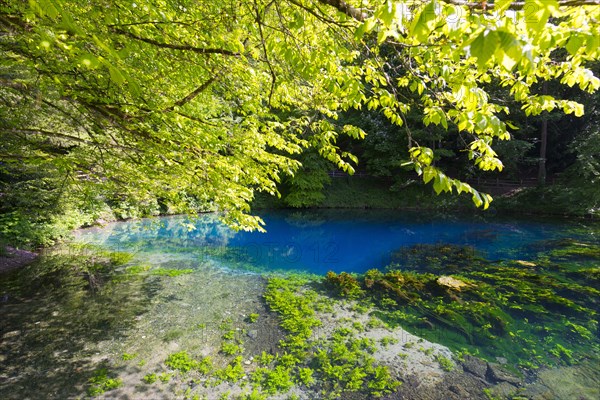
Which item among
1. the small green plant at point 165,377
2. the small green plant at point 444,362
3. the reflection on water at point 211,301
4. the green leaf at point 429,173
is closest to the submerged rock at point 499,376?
the reflection on water at point 211,301

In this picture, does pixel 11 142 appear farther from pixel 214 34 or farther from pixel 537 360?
pixel 537 360

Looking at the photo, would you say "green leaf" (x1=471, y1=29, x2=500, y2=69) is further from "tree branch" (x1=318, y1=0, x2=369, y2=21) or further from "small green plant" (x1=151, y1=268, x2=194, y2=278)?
"small green plant" (x1=151, y1=268, x2=194, y2=278)

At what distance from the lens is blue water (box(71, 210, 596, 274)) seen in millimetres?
11062

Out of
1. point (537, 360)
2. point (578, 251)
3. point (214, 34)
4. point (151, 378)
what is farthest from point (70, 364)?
point (578, 251)

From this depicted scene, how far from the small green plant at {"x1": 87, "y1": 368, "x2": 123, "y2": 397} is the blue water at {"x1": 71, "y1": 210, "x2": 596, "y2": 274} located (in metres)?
4.19

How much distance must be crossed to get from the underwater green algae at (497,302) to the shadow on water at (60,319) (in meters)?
4.78

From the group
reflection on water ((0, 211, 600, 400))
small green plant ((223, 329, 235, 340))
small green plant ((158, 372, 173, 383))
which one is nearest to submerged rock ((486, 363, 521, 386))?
reflection on water ((0, 211, 600, 400))

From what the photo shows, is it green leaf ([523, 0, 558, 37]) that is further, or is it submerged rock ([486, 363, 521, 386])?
submerged rock ([486, 363, 521, 386])

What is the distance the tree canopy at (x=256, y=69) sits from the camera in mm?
1474

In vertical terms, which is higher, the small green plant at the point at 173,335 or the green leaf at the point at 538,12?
the green leaf at the point at 538,12

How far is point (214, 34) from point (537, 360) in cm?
647

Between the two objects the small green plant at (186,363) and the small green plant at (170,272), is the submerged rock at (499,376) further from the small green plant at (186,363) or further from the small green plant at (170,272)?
the small green plant at (170,272)

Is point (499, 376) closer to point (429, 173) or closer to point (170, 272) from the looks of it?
point (429, 173)

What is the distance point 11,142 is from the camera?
525 centimetres
